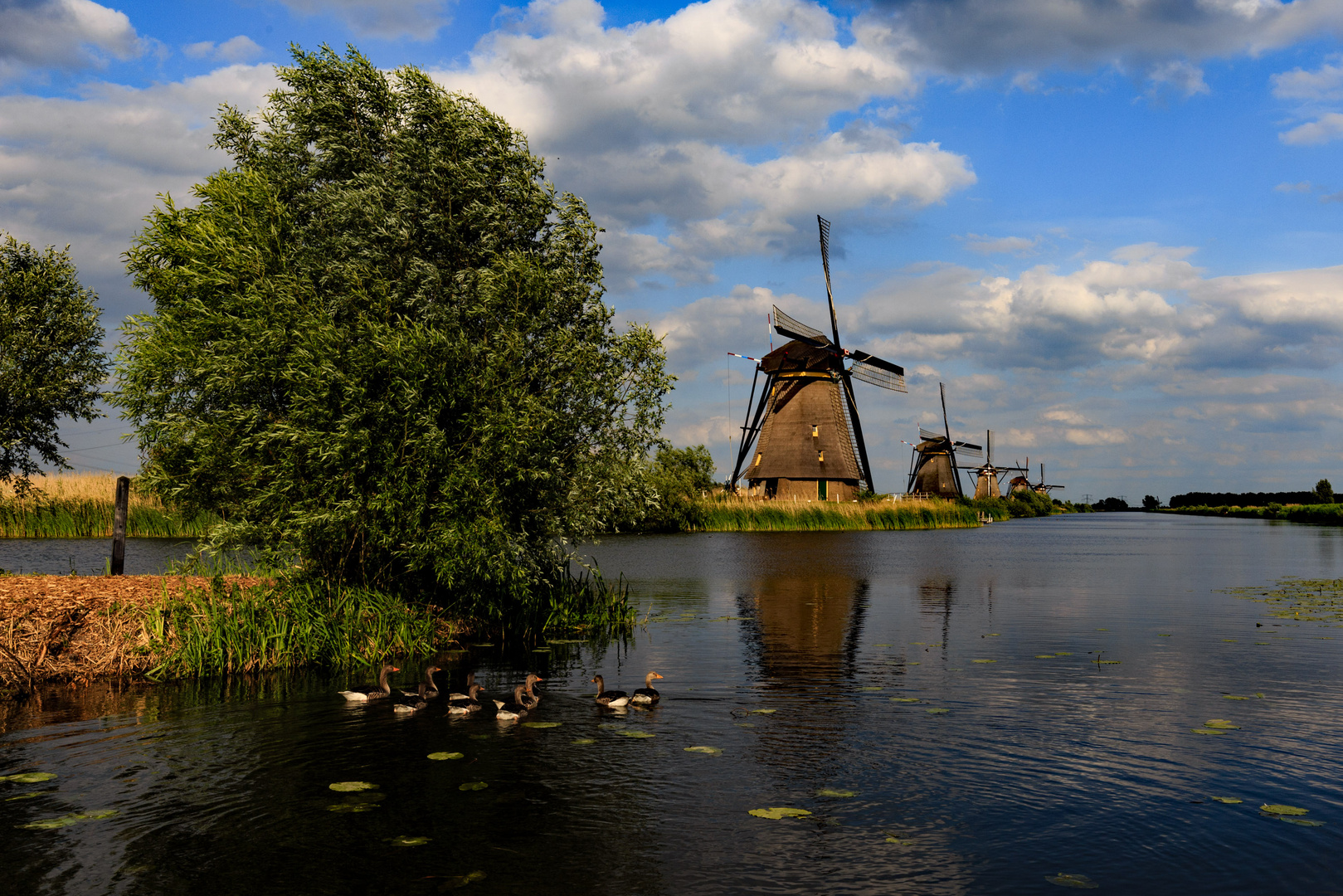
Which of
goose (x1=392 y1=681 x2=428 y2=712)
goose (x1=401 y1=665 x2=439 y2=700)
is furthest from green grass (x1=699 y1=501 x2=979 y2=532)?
goose (x1=392 y1=681 x2=428 y2=712)

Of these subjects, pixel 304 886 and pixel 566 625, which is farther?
pixel 566 625

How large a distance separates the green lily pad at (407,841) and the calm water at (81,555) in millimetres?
20110

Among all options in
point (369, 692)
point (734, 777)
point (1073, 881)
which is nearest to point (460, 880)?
point (734, 777)

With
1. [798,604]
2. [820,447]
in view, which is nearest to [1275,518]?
[820,447]

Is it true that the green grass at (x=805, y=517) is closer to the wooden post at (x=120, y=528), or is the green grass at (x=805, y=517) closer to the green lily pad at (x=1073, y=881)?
the wooden post at (x=120, y=528)

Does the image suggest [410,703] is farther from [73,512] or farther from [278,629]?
[73,512]

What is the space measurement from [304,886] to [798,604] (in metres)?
23.1

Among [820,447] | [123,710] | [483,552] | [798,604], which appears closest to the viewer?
[123,710]

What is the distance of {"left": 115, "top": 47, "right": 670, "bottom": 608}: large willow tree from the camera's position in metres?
18.5

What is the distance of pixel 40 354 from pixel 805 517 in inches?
2118

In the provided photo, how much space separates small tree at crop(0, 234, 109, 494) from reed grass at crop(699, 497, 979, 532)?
50525mm

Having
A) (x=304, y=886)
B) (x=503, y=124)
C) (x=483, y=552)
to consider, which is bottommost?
(x=304, y=886)

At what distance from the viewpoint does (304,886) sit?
8.03m

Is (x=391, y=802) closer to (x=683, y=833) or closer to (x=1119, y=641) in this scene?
(x=683, y=833)
